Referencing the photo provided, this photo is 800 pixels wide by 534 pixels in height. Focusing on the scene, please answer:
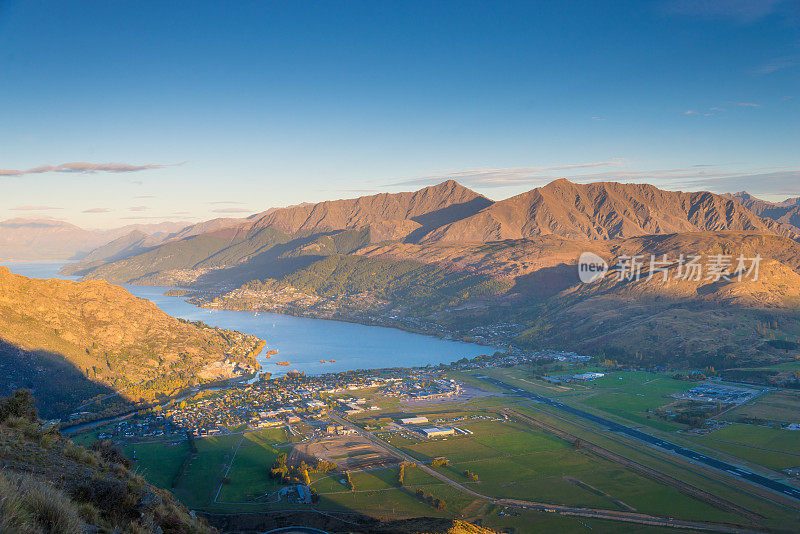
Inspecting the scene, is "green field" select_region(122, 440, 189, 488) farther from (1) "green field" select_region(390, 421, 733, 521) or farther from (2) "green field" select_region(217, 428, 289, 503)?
(1) "green field" select_region(390, 421, 733, 521)

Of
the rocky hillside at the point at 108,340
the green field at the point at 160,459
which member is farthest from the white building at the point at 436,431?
the rocky hillside at the point at 108,340

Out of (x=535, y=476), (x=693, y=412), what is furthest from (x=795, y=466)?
(x=535, y=476)

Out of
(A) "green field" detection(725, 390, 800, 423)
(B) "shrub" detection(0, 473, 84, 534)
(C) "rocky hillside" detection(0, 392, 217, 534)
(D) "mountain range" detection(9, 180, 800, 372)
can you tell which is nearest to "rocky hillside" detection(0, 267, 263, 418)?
(D) "mountain range" detection(9, 180, 800, 372)

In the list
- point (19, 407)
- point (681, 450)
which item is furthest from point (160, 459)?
point (681, 450)

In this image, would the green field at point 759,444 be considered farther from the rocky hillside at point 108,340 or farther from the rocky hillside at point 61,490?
the rocky hillside at point 108,340

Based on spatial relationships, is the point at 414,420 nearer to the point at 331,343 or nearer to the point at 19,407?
the point at 19,407

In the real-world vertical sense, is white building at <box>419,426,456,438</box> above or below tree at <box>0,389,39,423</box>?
below
